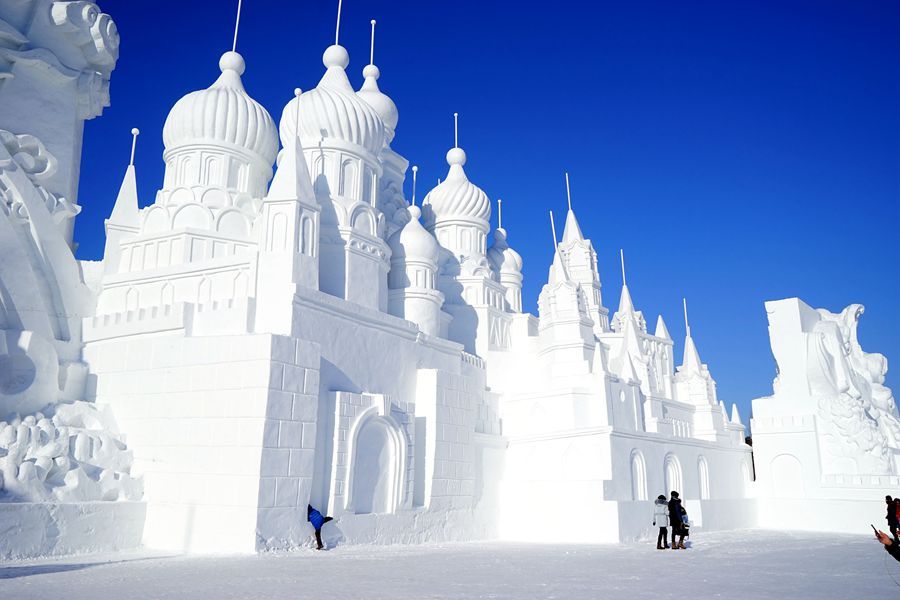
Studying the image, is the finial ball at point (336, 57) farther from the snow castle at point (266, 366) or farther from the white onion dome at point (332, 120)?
the white onion dome at point (332, 120)

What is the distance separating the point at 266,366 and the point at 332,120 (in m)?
10.3

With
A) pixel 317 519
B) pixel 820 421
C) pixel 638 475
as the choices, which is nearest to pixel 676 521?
pixel 638 475

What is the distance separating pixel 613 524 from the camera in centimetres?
1789

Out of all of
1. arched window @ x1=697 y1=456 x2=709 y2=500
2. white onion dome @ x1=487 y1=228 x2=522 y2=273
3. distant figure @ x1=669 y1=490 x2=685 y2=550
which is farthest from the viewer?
white onion dome @ x1=487 y1=228 x2=522 y2=273

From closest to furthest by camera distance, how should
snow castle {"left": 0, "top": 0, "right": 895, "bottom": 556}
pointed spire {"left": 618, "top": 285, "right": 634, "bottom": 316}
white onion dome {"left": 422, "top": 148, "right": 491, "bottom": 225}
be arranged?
1. snow castle {"left": 0, "top": 0, "right": 895, "bottom": 556}
2. white onion dome {"left": 422, "top": 148, "right": 491, "bottom": 225}
3. pointed spire {"left": 618, "top": 285, "right": 634, "bottom": 316}

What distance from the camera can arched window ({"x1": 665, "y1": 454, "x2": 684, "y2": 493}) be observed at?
2256 centimetres

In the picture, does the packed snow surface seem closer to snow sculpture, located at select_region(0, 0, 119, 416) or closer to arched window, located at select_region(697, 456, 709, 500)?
snow sculpture, located at select_region(0, 0, 119, 416)

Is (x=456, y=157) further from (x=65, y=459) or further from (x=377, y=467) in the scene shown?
(x=65, y=459)

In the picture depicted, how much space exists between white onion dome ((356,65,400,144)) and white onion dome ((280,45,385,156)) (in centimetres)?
485

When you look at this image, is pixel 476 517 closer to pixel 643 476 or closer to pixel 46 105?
pixel 643 476

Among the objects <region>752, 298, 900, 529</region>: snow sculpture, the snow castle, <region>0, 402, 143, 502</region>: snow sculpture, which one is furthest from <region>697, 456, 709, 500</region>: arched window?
<region>0, 402, 143, 502</region>: snow sculpture

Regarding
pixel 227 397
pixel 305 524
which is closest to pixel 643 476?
pixel 305 524

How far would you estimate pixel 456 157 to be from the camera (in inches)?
1219

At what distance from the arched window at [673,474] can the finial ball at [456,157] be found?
1523cm
